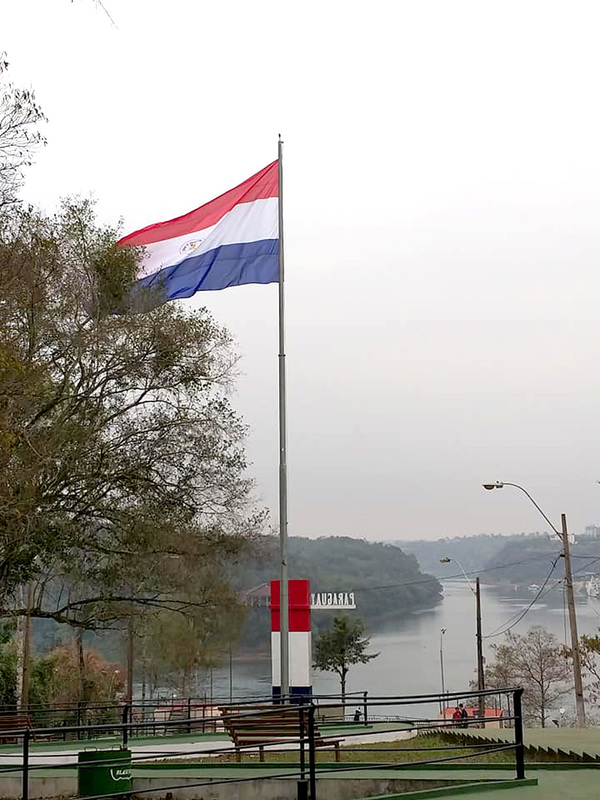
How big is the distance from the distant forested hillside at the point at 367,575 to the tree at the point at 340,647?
2213mm

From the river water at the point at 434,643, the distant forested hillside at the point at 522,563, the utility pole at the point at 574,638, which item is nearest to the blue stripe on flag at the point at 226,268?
the utility pole at the point at 574,638

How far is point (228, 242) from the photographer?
21109mm

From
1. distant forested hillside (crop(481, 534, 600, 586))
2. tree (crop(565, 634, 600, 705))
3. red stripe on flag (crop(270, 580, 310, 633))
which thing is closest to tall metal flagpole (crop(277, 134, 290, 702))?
red stripe on flag (crop(270, 580, 310, 633))

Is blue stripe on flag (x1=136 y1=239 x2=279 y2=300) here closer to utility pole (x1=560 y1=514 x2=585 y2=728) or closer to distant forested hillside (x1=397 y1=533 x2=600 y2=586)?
utility pole (x1=560 y1=514 x2=585 y2=728)

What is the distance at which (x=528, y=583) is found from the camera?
3159 inches

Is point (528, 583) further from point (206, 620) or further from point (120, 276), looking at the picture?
point (120, 276)

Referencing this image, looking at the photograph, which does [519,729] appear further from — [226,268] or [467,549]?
[467,549]

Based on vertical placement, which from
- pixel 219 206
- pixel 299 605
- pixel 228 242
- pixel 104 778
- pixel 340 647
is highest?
pixel 219 206

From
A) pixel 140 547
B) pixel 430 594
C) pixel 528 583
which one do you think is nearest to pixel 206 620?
pixel 140 547

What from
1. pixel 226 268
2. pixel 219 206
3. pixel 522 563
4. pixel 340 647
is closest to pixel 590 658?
pixel 340 647

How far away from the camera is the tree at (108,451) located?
74.1 ft

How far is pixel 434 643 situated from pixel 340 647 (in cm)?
2701

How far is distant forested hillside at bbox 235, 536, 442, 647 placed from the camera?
2709 inches

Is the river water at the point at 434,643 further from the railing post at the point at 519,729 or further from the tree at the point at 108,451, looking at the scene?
the railing post at the point at 519,729
